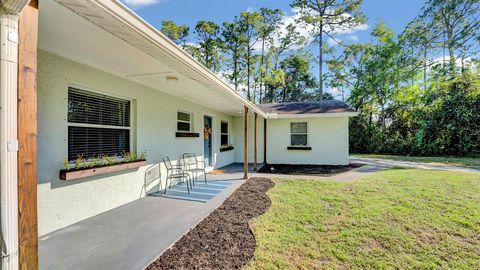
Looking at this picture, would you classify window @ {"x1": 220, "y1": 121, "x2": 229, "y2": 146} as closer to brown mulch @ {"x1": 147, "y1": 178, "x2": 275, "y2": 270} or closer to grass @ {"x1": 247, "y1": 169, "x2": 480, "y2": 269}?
grass @ {"x1": 247, "y1": 169, "x2": 480, "y2": 269}

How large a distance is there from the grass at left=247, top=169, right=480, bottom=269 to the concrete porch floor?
1147mm

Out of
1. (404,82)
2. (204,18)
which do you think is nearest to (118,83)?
(204,18)

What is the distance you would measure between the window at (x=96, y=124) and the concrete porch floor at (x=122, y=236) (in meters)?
1.10

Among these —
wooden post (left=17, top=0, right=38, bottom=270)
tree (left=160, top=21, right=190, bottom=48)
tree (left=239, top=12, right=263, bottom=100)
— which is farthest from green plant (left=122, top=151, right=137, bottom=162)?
tree (left=239, top=12, right=263, bottom=100)

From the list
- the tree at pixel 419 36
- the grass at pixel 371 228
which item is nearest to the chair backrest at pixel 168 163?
the grass at pixel 371 228

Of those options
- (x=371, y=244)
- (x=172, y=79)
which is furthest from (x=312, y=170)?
(x=172, y=79)

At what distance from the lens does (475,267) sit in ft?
7.20

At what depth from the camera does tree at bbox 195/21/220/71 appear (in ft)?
56.1

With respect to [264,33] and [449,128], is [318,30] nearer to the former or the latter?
[264,33]

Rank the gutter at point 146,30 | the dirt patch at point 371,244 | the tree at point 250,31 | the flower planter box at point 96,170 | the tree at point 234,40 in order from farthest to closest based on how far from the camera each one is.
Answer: the tree at point 234,40 → the tree at point 250,31 → the flower planter box at point 96,170 → the dirt patch at point 371,244 → the gutter at point 146,30

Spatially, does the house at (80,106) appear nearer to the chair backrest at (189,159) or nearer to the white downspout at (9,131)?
the white downspout at (9,131)

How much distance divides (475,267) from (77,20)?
4606 millimetres

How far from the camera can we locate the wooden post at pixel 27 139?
A: 1235 millimetres

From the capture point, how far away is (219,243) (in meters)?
2.65
